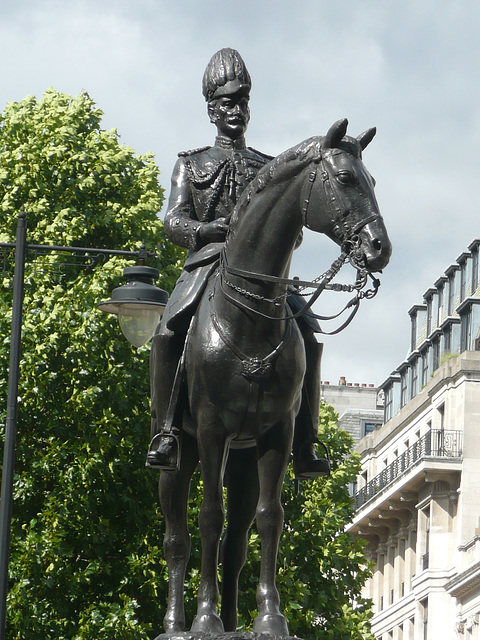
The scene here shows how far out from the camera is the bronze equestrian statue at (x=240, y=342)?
986 cm

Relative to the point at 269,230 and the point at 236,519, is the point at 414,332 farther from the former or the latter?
the point at 269,230

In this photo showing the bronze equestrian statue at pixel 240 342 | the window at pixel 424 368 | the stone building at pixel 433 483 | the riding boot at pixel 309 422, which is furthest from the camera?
the window at pixel 424 368

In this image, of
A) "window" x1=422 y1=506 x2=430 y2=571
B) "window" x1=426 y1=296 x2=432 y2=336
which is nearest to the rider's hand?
"window" x1=422 y1=506 x2=430 y2=571

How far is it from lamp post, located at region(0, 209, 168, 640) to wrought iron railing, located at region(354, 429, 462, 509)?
153 feet

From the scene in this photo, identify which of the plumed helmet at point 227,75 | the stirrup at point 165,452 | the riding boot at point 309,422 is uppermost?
the plumed helmet at point 227,75

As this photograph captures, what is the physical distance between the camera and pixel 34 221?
31.5 metres

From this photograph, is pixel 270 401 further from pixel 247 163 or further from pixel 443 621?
pixel 443 621

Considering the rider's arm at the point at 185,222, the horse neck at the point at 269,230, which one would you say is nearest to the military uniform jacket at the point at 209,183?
the rider's arm at the point at 185,222

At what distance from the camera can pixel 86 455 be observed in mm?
28188

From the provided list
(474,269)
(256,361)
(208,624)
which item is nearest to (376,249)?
(256,361)

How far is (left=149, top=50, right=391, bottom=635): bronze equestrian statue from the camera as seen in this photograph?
986cm

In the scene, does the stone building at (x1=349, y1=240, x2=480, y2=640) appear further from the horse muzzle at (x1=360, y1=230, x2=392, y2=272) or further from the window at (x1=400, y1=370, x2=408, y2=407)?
the horse muzzle at (x1=360, y1=230, x2=392, y2=272)

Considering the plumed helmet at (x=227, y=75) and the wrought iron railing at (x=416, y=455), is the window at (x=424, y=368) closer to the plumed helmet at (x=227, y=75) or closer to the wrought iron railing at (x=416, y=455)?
the wrought iron railing at (x=416, y=455)

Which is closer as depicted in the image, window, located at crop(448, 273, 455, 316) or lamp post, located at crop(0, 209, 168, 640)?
lamp post, located at crop(0, 209, 168, 640)
